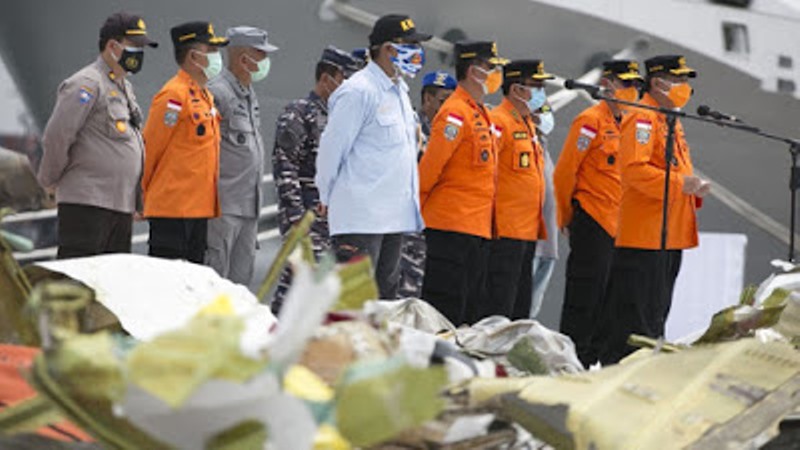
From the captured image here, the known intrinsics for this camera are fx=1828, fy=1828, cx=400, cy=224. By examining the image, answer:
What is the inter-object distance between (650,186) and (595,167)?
2.22 feet

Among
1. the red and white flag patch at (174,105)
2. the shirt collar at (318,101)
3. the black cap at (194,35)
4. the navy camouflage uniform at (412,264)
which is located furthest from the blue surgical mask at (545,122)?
the red and white flag patch at (174,105)

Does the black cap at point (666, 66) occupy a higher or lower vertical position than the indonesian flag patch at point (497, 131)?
higher

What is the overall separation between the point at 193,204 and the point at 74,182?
57cm

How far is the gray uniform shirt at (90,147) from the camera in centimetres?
633

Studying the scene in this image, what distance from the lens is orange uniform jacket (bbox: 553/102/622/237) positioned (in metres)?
8.42

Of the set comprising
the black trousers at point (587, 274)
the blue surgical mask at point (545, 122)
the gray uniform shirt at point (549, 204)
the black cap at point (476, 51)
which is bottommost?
the black trousers at point (587, 274)

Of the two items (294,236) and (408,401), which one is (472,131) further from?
(408,401)

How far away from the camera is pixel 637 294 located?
8.05m

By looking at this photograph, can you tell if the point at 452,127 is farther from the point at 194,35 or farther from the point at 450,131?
the point at 194,35

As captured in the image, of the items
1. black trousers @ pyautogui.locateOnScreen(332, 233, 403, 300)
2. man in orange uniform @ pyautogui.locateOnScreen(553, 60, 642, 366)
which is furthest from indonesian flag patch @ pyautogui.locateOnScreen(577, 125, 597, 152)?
black trousers @ pyautogui.locateOnScreen(332, 233, 403, 300)

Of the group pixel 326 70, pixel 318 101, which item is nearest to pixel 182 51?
pixel 318 101

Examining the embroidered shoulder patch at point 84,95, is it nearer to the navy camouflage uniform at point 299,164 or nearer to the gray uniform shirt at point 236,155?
the gray uniform shirt at point 236,155

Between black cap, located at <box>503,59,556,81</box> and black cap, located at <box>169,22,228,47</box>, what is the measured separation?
1.73 meters

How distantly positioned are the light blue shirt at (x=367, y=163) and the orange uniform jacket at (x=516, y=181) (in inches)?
38.6
